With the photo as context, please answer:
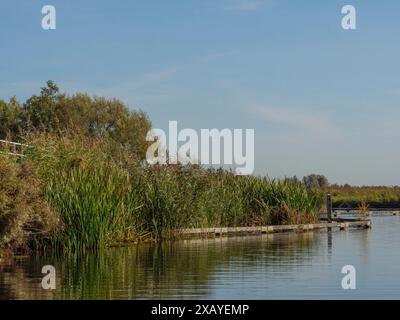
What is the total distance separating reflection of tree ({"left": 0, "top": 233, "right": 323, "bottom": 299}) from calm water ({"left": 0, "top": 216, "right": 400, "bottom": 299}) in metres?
0.02

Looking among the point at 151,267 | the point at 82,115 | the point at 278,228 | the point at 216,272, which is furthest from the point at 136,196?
the point at 82,115

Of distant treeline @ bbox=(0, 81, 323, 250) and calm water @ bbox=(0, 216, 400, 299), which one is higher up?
distant treeline @ bbox=(0, 81, 323, 250)

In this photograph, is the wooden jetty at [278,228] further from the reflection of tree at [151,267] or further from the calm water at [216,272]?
the calm water at [216,272]

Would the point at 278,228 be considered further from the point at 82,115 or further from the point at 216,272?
the point at 82,115

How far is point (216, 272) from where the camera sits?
1930cm

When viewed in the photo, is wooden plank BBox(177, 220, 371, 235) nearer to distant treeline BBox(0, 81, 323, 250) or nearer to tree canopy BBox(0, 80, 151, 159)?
distant treeline BBox(0, 81, 323, 250)

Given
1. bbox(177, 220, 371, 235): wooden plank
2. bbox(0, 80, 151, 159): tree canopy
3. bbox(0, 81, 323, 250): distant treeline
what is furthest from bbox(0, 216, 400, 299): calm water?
bbox(0, 80, 151, 159): tree canopy

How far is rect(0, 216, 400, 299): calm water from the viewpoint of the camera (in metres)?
15.8

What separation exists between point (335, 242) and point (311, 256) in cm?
613

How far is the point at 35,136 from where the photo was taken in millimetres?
28484

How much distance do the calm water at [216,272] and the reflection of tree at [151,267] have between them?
0.02 m

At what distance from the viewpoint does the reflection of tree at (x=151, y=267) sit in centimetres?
1600

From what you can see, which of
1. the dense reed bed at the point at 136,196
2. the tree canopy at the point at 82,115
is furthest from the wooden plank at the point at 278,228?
the tree canopy at the point at 82,115
